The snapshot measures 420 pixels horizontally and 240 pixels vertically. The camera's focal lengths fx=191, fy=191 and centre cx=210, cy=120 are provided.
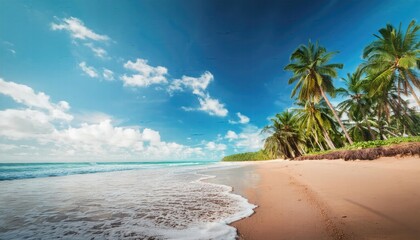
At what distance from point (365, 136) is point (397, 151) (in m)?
27.5

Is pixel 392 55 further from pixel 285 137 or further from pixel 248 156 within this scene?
pixel 248 156

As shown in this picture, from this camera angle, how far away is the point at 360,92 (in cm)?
2598

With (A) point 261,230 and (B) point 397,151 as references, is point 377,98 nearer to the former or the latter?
(B) point 397,151

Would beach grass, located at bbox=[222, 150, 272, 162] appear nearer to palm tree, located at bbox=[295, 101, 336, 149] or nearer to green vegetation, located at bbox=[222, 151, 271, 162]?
green vegetation, located at bbox=[222, 151, 271, 162]

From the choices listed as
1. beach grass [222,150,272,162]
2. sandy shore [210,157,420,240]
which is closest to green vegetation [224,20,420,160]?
sandy shore [210,157,420,240]

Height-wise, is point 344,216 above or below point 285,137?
below

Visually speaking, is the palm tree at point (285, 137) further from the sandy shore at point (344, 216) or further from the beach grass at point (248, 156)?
the sandy shore at point (344, 216)

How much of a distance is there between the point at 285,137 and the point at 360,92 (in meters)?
12.8

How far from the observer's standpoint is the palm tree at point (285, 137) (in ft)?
113

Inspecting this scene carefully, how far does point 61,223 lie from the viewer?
148 inches

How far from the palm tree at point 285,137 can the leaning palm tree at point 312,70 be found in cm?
1146

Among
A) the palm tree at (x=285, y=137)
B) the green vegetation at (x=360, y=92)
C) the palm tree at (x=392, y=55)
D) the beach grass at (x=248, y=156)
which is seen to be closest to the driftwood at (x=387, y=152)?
the green vegetation at (x=360, y=92)

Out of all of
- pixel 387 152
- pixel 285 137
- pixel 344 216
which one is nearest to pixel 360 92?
pixel 285 137

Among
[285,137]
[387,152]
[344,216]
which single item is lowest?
→ [344,216]
